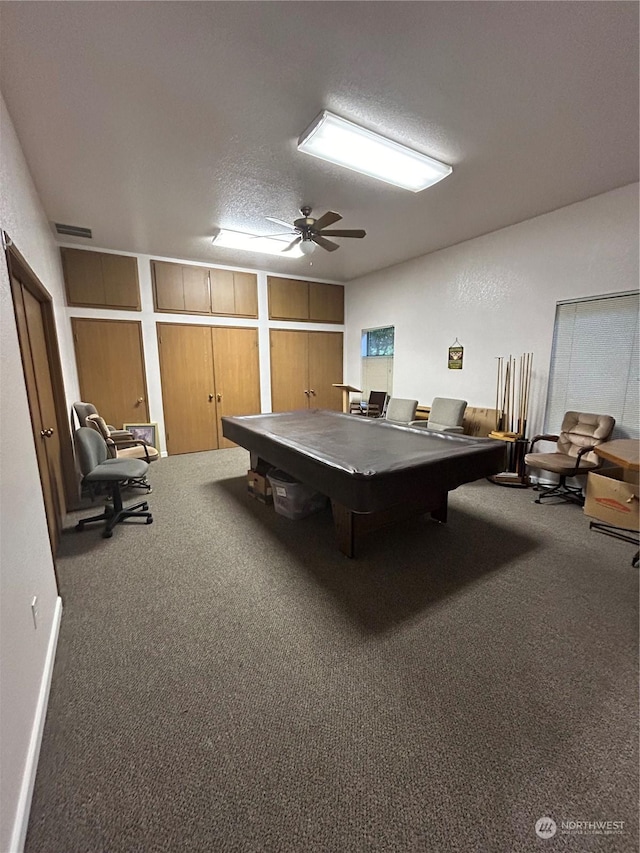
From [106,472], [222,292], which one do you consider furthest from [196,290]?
[106,472]

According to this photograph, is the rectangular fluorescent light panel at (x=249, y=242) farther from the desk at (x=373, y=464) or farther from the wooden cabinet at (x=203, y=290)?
the desk at (x=373, y=464)

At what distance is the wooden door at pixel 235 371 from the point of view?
5684mm

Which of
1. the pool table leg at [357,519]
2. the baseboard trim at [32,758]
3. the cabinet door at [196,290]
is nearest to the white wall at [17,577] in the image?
the baseboard trim at [32,758]

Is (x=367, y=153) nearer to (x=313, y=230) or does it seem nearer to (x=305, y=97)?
(x=305, y=97)

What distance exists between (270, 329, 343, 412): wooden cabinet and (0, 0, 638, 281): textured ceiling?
2.93 metres

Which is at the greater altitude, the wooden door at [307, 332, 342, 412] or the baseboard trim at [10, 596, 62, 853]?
the wooden door at [307, 332, 342, 412]

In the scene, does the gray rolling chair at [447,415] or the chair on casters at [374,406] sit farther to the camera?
the chair on casters at [374,406]

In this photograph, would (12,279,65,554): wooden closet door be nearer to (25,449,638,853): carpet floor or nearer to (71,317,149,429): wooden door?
(25,449,638,853): carpet floor

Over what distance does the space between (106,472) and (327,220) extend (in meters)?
2.90

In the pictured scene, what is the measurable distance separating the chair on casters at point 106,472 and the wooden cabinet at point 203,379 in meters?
2.28

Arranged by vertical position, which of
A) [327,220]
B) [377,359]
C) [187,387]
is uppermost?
[327,220]

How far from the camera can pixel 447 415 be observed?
14.8 feet

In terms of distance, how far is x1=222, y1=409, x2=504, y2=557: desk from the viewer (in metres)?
1.99

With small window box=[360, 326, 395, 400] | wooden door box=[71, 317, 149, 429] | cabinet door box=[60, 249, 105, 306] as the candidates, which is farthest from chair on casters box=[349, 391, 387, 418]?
cabinet door box=[60, 249, 105, 306]
